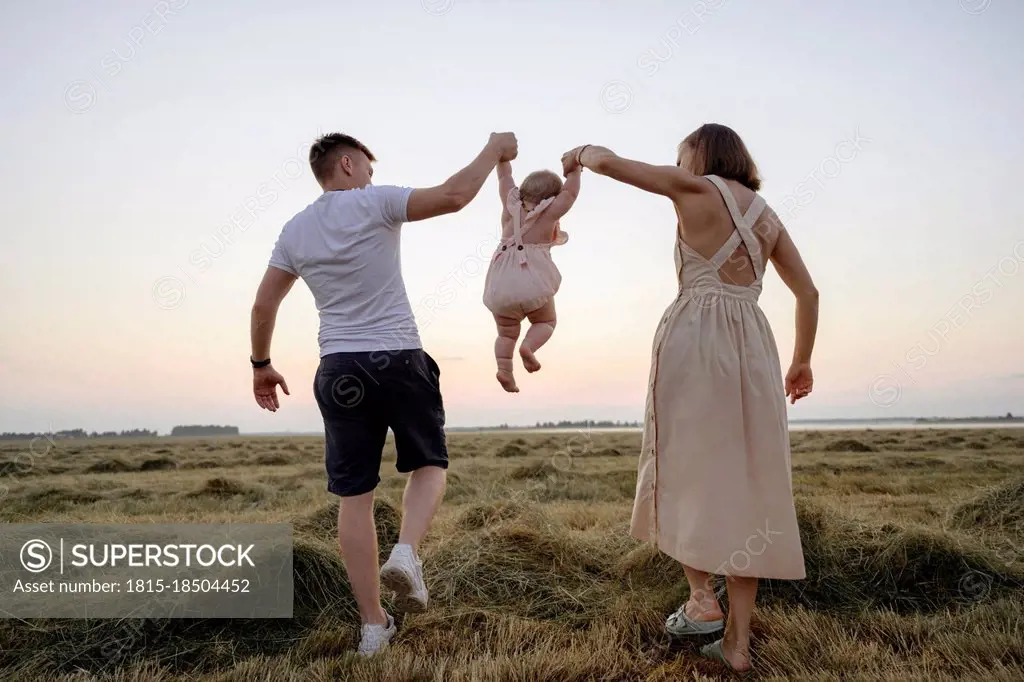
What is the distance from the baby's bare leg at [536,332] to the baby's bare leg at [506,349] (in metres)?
0.09

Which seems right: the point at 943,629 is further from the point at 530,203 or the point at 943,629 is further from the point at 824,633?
the point at 530,203

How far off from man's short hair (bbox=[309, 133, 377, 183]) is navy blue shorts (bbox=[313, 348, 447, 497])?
85 cm

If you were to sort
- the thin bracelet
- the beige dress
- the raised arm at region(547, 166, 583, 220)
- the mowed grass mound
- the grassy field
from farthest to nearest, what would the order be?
the mowed grass mound < the raised arm at region(547, 166, 583, 220) < the thin bracelet < the beige dress < the grassy field

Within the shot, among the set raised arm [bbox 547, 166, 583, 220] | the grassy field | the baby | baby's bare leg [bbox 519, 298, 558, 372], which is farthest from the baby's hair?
the grassy field

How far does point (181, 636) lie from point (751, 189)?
10.6 ft

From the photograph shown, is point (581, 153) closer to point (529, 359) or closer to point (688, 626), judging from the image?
point (529, 359)

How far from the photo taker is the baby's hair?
147 inches

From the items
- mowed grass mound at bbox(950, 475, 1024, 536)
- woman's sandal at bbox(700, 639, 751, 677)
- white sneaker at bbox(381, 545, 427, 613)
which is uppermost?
white sneaker at bbox(381, 545, 427, 613)

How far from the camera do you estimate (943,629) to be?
9.91ft

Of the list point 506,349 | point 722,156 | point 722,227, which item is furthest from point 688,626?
point 722,156

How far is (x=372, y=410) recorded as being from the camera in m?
2.97

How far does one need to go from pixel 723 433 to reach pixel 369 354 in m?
1.49

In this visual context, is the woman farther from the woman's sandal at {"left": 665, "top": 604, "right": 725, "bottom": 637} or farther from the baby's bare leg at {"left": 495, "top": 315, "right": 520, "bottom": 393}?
the baby's bare leg at {"left": 495, "top": 315, "right": 520, "bottom": 393}

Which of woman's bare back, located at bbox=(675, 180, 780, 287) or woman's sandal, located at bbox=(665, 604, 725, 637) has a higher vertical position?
woman's bare back, located at bbox=(675, 180, 780, 287)
